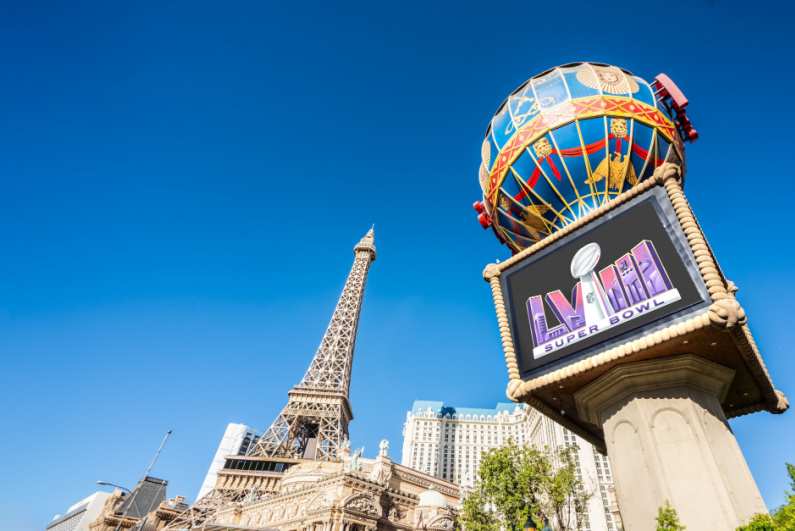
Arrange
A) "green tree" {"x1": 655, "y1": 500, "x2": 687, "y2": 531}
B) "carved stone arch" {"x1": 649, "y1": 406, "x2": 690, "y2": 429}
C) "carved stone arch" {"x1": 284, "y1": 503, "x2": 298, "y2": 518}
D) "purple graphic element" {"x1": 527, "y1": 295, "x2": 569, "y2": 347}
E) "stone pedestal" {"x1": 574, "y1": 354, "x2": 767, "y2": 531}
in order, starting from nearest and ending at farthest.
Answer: "green tree" {"x1": 655, "y1": 500, "x2": 687, "y2": 531}
"stone pedestal" {"x1": 574, "y1": 354, "x2": 767, "y2": 531}
"carved stone arch" {"x1": 649, "y1": 406, "x2": 690, "y2": 429}
"purple graphic element" {"x1": 527, "y1": 295, "x2": 569, "y2": 347}
"carved stone arch" {"x1": 284, "y1": 503, "x2": 298, "y2": 518}

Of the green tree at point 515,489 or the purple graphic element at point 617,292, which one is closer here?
the purple graphic element at point 617,292

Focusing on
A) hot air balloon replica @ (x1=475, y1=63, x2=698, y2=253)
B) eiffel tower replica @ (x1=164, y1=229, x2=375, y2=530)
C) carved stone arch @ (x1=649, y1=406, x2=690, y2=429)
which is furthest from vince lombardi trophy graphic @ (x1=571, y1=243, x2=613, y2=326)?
eiffel tower replica @ (x1=164, y1=229, x2=375, y2=530)

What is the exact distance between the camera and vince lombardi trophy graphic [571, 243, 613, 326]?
13.8 metres

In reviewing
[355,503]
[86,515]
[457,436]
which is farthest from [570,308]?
[86,515]

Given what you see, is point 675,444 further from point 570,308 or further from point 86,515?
point 86,515

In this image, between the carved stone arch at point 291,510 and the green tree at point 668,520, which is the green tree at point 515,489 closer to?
the green tree at point 668,520

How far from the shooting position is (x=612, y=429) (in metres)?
13.6

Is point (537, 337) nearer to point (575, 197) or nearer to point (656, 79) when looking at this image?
point (575, 197)

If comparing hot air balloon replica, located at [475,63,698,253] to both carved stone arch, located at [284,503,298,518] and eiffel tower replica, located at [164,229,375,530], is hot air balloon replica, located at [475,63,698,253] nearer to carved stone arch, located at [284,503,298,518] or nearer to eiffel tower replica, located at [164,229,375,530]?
carved stone arch, located at [284,503,298,518]

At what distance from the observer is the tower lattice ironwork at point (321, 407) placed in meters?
59.6

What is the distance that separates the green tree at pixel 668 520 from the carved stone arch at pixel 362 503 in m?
25.5

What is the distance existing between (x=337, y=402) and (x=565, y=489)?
4686 centimetres

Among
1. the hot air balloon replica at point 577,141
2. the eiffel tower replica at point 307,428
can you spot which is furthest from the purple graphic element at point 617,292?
the eiffel tower replica at point 307,428

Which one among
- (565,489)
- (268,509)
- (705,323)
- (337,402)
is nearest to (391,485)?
(268,509)
